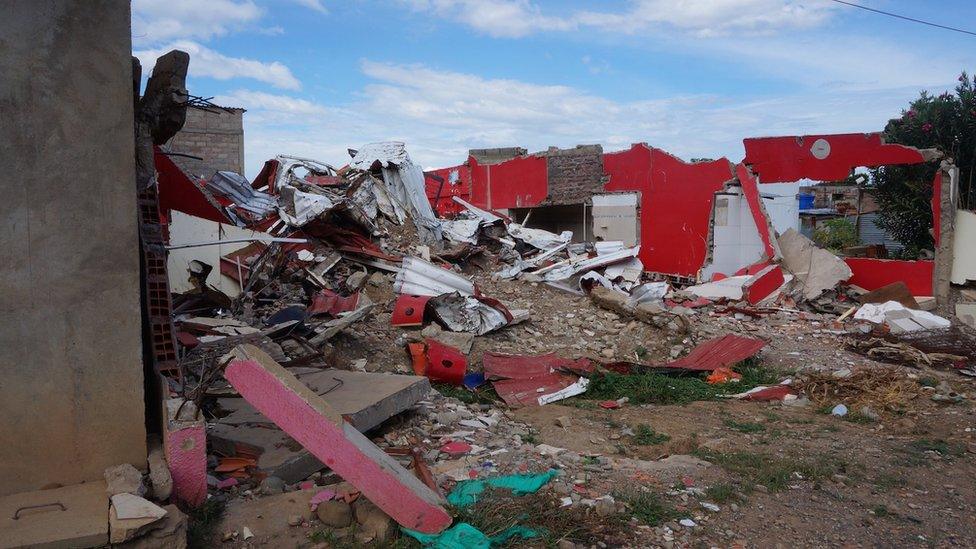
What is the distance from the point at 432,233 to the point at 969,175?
11.5 metres

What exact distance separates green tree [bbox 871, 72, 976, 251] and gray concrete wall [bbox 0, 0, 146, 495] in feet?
48.3

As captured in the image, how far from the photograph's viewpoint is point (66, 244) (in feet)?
11.0

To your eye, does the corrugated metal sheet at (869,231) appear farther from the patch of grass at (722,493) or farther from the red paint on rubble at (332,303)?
the patch of grass at (722,493)

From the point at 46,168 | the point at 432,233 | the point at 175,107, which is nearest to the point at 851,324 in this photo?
the point at 432,233

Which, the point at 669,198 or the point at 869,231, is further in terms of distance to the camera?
the point at 869,231

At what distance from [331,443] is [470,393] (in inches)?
149

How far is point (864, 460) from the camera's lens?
4895 millimetres

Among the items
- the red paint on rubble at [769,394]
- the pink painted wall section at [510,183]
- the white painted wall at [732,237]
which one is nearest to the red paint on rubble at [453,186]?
the pink painted wall section at [510,183]

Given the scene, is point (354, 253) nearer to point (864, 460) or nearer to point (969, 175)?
point (864, 460)

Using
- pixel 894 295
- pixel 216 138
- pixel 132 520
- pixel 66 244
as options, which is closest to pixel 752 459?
pixel 132 520

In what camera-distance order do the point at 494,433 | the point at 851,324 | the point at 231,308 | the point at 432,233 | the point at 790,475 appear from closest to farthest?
the point at 790,475 → the point at 494,433 → the point at 231,308 → the point at 851,324 → the point at 432,233

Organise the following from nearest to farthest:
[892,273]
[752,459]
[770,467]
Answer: [770,467] < [752,459] < [892,273]

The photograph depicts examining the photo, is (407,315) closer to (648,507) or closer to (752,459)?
(752,459)

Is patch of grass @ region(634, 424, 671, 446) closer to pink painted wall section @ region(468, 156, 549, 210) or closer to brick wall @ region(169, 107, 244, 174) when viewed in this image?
pink painted wall section @ region(468, 156, 549, 210)
